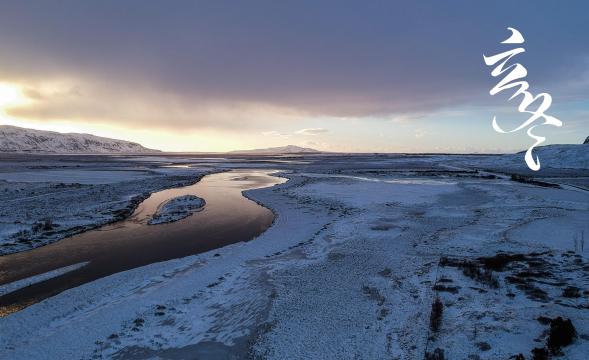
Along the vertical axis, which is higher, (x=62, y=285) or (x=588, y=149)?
(x=588, y=149)

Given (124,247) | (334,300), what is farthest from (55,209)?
(334,300)

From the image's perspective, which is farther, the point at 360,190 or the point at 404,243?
the point at 360,190

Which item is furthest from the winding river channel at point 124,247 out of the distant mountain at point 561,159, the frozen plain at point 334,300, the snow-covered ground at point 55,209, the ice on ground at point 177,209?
the distant mountain at point 561,159

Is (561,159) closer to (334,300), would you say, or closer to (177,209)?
(177,209)

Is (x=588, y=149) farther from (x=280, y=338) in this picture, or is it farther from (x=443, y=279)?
(x=280, y=338)

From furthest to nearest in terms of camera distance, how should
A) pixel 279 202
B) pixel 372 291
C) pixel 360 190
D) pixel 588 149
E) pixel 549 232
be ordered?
1. pixel 588 149
2. pixel 360 190
3. pixel 279 202
4. pixel 549 232
5. pixel 372 291

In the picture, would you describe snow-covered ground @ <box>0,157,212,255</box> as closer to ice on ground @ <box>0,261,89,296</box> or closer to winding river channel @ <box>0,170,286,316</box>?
winding river channel @ <box>0,170,286,316</box>

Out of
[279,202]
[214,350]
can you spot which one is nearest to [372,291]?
[214,350]
